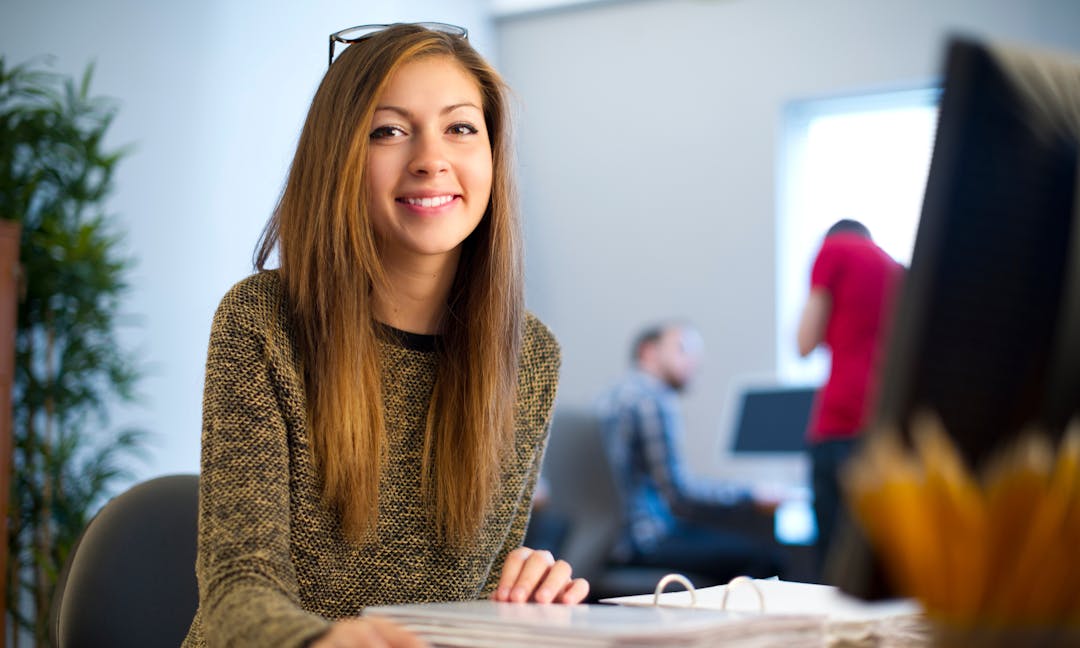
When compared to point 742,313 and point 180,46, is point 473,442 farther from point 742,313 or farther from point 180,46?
point 742,313

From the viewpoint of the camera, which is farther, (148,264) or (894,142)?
(894,142)

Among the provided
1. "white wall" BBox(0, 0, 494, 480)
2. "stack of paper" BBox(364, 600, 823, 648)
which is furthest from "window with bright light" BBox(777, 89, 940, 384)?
"stack of paper" BBox(364, 600, 823, 648)

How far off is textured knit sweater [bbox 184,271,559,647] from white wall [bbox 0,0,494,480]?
2.37 m

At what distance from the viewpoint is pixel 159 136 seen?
392cm

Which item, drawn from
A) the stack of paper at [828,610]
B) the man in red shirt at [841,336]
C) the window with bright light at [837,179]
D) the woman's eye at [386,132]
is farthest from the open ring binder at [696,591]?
the window with bright light at [837,179]

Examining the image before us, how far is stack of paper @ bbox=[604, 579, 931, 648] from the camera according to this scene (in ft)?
2.30

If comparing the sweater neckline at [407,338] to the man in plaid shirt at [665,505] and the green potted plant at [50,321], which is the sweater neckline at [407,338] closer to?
the green potted plant at [50,321]

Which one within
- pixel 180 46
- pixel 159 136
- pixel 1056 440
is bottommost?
pixel 1056 440

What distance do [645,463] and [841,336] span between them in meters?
1.46

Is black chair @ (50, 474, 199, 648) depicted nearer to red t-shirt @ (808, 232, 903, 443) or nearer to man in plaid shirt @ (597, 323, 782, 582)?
red t-shirt @ (808, 232, 903, 443)

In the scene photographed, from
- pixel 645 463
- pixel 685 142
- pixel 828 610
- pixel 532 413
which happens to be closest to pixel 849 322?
pixel 645 463

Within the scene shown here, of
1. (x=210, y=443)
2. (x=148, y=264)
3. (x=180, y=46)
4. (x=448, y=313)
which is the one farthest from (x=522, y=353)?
(x=180, y=46)

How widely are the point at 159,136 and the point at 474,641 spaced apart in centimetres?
368

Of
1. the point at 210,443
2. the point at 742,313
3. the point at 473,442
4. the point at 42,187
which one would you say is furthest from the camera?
the point at 742,313
